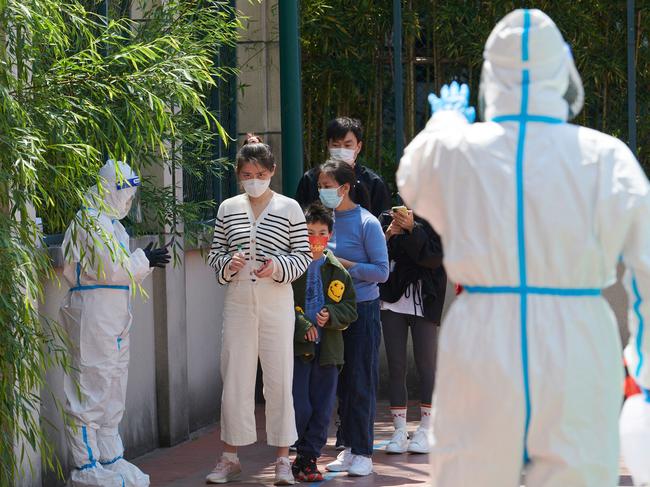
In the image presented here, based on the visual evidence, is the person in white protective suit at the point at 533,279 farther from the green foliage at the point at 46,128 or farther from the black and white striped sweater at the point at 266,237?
the black and white striped sweater at the point at 266,237

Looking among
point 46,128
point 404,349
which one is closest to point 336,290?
point 404,349

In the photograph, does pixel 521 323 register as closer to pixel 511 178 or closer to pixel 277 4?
pixel 511 178

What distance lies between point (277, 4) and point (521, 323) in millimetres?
6836

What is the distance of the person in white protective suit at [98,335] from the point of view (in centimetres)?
654

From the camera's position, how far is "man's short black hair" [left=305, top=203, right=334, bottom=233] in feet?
23.7

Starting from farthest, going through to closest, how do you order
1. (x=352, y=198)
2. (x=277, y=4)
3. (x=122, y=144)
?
(x=277, y=4) → (x=352, y=198) → (x=122, y=144)

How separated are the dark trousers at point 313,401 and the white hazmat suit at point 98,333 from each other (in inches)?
38.7

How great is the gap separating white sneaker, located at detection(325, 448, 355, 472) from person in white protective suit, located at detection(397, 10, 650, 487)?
3.34 metres

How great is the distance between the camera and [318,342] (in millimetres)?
7121

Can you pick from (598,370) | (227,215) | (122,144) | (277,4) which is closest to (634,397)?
(598,370)

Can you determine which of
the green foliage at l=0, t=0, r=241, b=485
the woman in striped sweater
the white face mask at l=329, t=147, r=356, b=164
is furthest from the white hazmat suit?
the white face mask at l=329, t=147, r=356, b=164

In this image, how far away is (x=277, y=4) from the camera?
34.1ft

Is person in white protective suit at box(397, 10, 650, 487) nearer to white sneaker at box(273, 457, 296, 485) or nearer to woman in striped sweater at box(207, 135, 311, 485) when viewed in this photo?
woman in striped sweater at box(207, 135, 311, 485)

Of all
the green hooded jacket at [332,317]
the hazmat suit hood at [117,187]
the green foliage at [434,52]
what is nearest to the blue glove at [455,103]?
the hazmat suit hood at [117,187]
